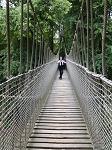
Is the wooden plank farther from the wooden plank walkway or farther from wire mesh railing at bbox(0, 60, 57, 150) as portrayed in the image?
wire mesh railing at bbox(0, 60, 57, 150)

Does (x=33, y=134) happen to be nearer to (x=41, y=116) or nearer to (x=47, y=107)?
(x=41, y=116)

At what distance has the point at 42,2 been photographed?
16484 millimetres

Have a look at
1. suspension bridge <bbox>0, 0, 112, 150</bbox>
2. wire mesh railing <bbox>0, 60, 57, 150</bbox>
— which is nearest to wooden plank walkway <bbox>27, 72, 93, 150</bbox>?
suspension bridge <bbox>0, 0, 112, 150</bbox>

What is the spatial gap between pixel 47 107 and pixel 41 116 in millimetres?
946

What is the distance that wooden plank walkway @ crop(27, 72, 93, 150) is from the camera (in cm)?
482

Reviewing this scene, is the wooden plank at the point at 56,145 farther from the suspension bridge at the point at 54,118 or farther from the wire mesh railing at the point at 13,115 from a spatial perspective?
the wire mesh railing at the point at 13,115

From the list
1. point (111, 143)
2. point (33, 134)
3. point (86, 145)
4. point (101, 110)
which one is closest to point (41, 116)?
point (33, 134)

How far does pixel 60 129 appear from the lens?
565 centimetres

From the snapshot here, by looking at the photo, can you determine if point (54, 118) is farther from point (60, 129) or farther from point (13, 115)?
point (13, 115)

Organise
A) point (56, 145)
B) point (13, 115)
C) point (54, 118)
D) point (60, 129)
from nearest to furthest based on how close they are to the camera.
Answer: point (13, 115) → point (56, 145) → point (60, 129) → point (54, 118)

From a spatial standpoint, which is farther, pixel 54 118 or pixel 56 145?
pixel 54 118

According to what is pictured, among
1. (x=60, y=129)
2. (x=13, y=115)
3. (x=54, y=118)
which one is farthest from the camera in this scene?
(x=54, y=118)

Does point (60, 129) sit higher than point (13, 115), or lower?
lower

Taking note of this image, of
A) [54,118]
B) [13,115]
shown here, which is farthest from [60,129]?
[13,115]
